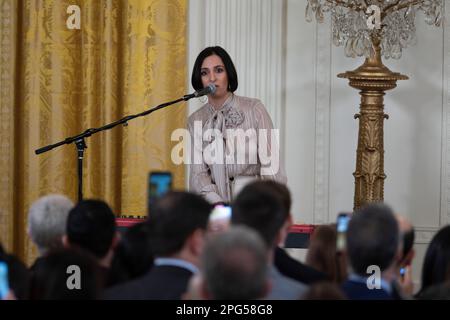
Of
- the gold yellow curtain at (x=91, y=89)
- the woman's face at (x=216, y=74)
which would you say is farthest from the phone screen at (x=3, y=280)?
the gold yellow curtain at (x=91, y=89)

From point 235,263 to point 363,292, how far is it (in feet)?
1.68

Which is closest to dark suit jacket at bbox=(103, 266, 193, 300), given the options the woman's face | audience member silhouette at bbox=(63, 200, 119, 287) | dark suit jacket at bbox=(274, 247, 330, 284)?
audience member silhouette at bbox=(63, 200, 119, 287)

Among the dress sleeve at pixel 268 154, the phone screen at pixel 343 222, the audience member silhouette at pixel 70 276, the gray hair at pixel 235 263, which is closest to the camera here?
the gray hair at pixel 235 263

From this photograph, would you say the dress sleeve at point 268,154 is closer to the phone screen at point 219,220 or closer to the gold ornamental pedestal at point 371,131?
the gold ornamental pedestal at point 371,131

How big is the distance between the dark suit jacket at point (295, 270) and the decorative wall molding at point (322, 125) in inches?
125

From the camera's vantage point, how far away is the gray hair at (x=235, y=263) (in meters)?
2.15

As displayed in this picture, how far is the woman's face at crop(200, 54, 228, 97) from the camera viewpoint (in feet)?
16.2

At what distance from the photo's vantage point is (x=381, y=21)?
5332mm

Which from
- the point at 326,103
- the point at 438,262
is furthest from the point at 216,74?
the point at 438,262

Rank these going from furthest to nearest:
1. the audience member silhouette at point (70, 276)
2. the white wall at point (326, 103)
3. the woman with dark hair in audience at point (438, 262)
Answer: the white wall at point (326, 103)
the woman with dark hair in audience at point (438, 262)
the audience member silhouette at point (70, 276)

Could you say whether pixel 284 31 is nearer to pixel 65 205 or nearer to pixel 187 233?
pixel 65 205

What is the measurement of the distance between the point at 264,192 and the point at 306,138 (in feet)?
11.6

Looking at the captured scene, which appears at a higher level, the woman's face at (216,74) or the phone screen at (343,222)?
the woman's face at (216,74)

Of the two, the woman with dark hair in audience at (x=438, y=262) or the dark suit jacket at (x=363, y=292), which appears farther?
the woman with dark hair in audience at (x=438, y=262)
